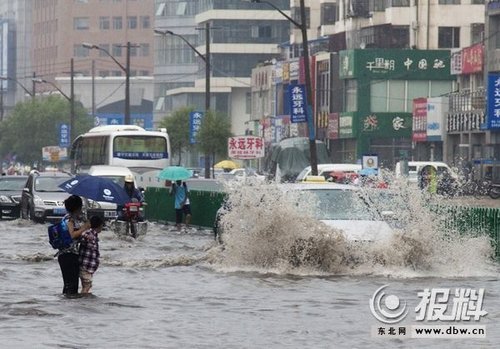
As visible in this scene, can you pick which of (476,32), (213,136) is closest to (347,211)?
(213,136)

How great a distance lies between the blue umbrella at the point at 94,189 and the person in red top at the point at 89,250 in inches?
345

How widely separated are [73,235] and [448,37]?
265 feet

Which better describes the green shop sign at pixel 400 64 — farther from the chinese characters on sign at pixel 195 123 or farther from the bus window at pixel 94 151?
the bus window at pixel 94 151

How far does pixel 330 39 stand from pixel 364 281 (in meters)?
84.5

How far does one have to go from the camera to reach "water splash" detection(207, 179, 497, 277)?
993 inches

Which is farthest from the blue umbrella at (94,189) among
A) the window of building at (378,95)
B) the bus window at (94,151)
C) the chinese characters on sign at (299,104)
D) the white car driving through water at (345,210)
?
the window of building at (378,95)

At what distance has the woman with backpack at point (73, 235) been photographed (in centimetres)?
2067

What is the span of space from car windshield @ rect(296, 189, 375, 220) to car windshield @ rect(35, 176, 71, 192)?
19.3 metres

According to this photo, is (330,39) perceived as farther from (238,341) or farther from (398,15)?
(238,341)

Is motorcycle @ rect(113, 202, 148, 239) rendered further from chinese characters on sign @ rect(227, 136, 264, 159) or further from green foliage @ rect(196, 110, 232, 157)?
green foliage @ rect(196, 110, 232, 157)

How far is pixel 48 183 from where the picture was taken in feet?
150

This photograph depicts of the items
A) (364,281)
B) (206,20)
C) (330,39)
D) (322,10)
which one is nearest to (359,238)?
(364,281)

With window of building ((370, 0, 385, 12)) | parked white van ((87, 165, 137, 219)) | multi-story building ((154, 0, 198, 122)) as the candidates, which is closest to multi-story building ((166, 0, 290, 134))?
multi-story building ((154, 0, 198, 122))

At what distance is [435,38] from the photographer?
99562 mm
